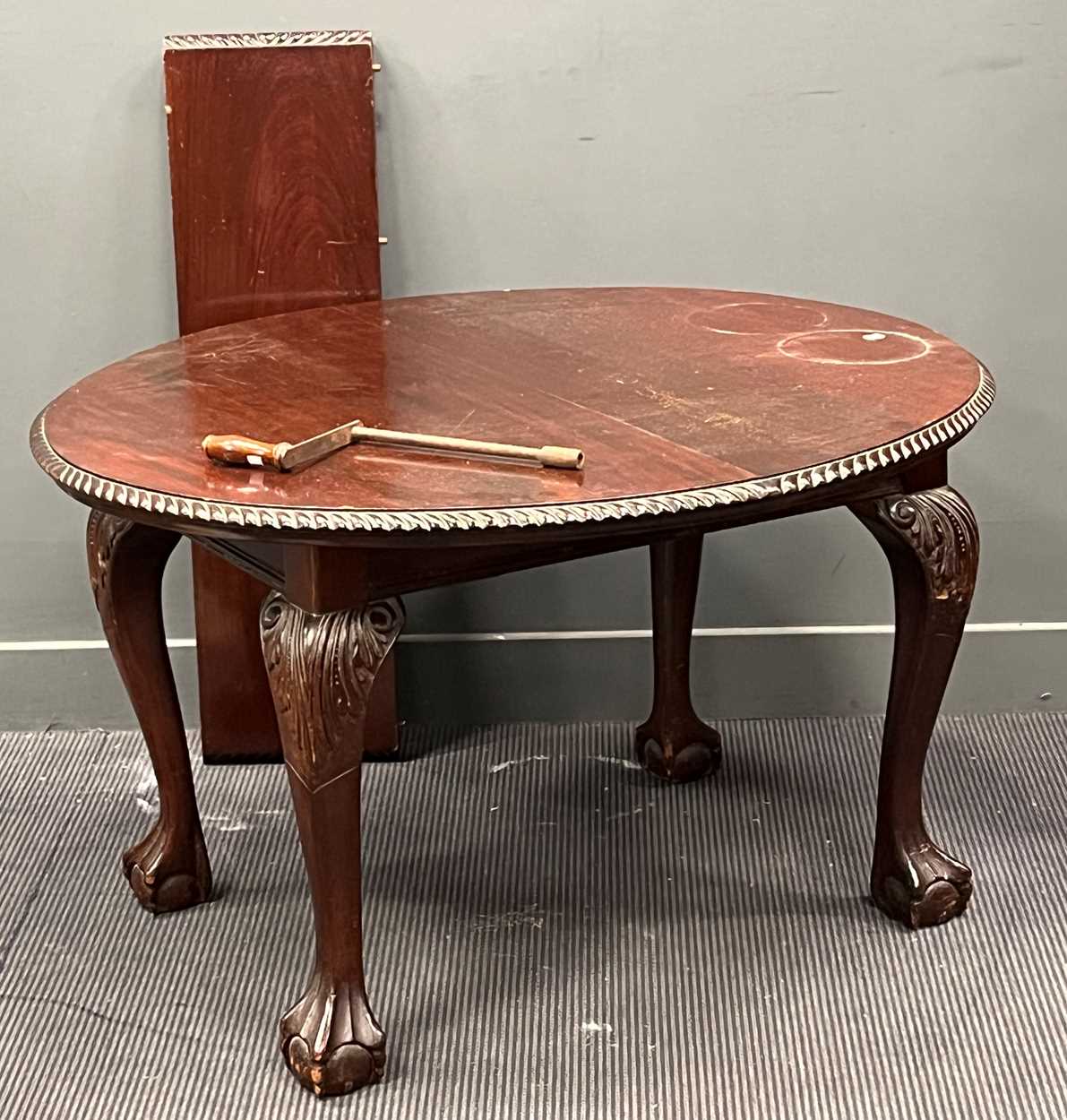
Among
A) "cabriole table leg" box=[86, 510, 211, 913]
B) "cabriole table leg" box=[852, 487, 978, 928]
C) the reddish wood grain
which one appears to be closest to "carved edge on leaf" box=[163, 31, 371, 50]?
the reddish wood grain

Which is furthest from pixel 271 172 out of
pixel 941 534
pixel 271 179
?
pixel 941 534

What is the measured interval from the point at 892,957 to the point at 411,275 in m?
1.23

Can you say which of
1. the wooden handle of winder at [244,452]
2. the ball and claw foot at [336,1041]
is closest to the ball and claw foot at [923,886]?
the ball and claw foot at [336,1041]

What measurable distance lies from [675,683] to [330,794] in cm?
91

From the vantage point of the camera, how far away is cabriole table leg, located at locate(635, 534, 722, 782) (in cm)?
247

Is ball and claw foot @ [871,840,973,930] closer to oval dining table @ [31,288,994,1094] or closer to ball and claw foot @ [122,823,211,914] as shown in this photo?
oval dining table @ [31,288,994,1094]

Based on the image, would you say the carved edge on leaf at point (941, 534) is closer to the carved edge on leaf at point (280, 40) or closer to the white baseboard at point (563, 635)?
the white baseboard at point (563, 635)

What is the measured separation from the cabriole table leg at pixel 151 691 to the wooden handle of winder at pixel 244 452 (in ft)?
1.17

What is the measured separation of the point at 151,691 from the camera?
212 centimetres

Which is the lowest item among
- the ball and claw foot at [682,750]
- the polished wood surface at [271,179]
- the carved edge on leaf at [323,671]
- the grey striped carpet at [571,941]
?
the grey striped carpet at [571,941]

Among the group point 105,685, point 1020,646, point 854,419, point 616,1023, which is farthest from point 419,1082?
point 1020,646

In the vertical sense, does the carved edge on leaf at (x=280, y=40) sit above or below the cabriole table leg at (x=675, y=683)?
above

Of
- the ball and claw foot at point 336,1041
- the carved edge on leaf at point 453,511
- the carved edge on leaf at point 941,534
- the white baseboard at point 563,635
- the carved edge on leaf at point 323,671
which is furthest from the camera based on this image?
the white baseboard at point 563,635

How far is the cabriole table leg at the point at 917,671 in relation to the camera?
195 centimetres
